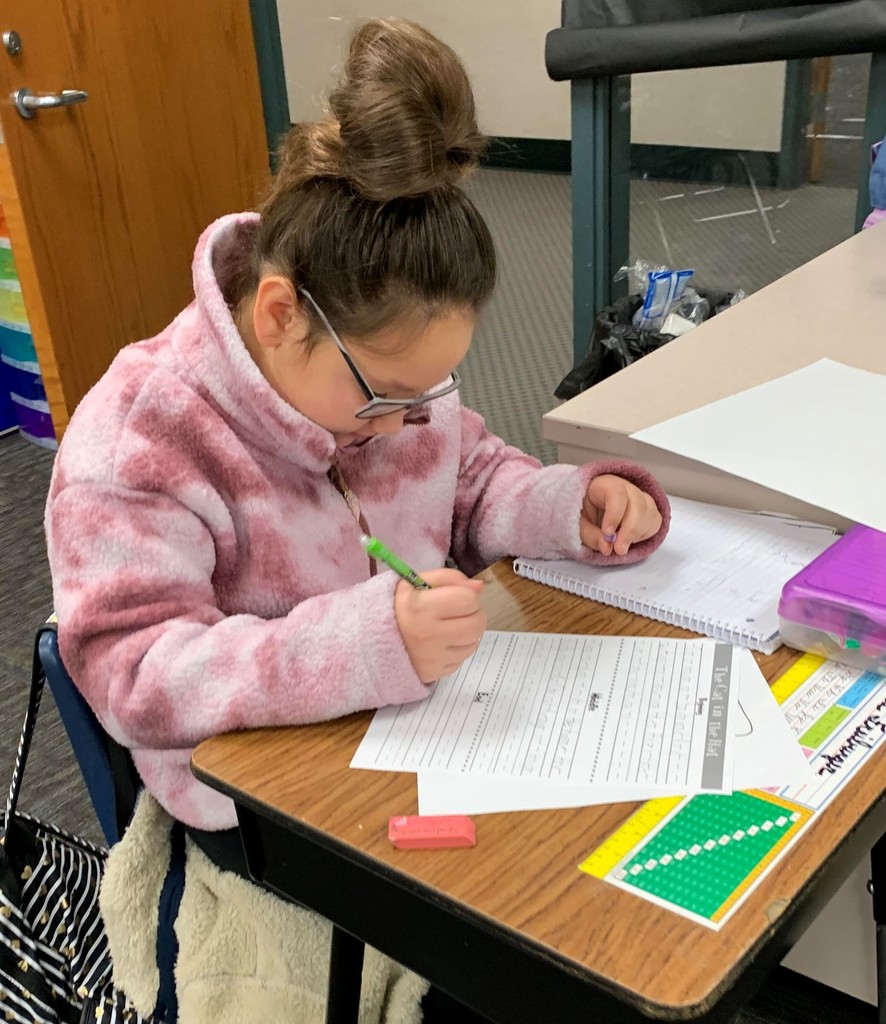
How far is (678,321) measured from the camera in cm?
224

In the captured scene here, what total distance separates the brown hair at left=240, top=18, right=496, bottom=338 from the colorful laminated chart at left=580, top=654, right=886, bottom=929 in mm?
409

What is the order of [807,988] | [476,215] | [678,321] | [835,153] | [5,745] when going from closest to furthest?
[476,215] < [807,988] < [5,745] < [678,321] < [835,153]

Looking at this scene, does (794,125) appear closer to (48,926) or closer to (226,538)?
(226,538)

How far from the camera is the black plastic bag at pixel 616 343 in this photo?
2.22 metres

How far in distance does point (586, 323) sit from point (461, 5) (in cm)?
273

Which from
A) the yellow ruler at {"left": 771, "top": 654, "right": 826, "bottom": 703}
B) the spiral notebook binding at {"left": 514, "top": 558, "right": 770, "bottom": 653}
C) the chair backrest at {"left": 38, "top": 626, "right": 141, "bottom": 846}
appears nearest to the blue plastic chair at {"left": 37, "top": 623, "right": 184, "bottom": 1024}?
the chair backrest at {"left": 38, "top": 626, "right": 141, "bottom": 846}

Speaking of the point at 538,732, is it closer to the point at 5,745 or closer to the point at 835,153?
the point at 5,745

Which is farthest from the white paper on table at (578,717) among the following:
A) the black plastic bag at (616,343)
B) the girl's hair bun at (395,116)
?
the black plastic bag at (616,343)

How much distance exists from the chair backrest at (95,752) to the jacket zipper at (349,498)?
271mm

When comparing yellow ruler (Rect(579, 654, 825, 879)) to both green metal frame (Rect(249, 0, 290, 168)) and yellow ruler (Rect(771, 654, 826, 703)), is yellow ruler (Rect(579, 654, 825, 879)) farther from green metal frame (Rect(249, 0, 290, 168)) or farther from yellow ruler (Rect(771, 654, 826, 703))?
green metal frame (Rect(249, 0, 290, 168))

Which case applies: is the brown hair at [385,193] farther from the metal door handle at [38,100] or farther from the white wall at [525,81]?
the metal door handle at [38,100]

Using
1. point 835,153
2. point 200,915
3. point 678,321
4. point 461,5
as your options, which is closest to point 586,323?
point 678,321

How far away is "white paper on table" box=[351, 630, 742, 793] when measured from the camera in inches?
26.3

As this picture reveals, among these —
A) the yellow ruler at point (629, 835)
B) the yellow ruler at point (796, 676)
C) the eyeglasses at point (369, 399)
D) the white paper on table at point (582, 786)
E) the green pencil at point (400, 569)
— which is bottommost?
the yellow ruler at point (796, 676)
